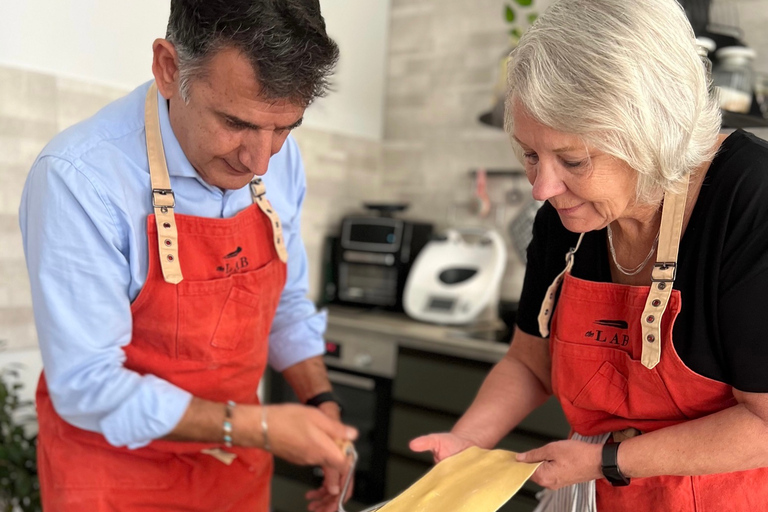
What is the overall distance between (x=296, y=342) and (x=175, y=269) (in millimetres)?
416

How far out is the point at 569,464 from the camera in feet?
3.17

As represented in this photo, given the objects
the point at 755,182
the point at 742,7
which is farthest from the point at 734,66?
the point at 755,182

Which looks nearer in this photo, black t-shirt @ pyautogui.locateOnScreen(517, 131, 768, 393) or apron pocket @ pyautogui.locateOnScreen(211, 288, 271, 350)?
black t-shirt @ pyautogui.locateOnScreen(517, 131, 768, 393)

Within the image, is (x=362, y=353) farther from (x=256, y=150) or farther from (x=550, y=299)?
(x=256, y=150)

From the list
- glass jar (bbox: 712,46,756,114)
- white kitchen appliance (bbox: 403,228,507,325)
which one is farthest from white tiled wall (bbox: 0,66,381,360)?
glass jar (bbox: 712,46,756,114)

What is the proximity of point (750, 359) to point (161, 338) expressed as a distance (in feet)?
2.97

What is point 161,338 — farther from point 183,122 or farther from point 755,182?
point 755,182

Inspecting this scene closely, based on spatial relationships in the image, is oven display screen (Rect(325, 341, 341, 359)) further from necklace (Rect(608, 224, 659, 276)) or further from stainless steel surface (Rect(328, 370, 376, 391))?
necklace (Rect(608, 224, 659, 276))

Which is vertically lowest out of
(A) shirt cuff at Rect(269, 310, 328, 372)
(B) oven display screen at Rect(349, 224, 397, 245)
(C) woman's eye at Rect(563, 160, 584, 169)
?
(A) shirt cuff at Rect(269, 310, 328, 372)

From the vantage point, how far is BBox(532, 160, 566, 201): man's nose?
2.90ft

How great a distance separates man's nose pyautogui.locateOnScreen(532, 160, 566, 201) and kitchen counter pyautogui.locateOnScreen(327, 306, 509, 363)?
1.31 m

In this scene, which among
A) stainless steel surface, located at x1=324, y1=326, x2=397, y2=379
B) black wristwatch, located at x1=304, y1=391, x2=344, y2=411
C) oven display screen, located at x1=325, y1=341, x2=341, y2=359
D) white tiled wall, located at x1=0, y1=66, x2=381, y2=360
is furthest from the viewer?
oven display screen, located at x1=325, y1=341, x2=341, y2=359

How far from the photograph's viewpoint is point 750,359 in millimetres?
854

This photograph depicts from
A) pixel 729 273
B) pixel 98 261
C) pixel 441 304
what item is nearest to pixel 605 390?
pixel 729 273
